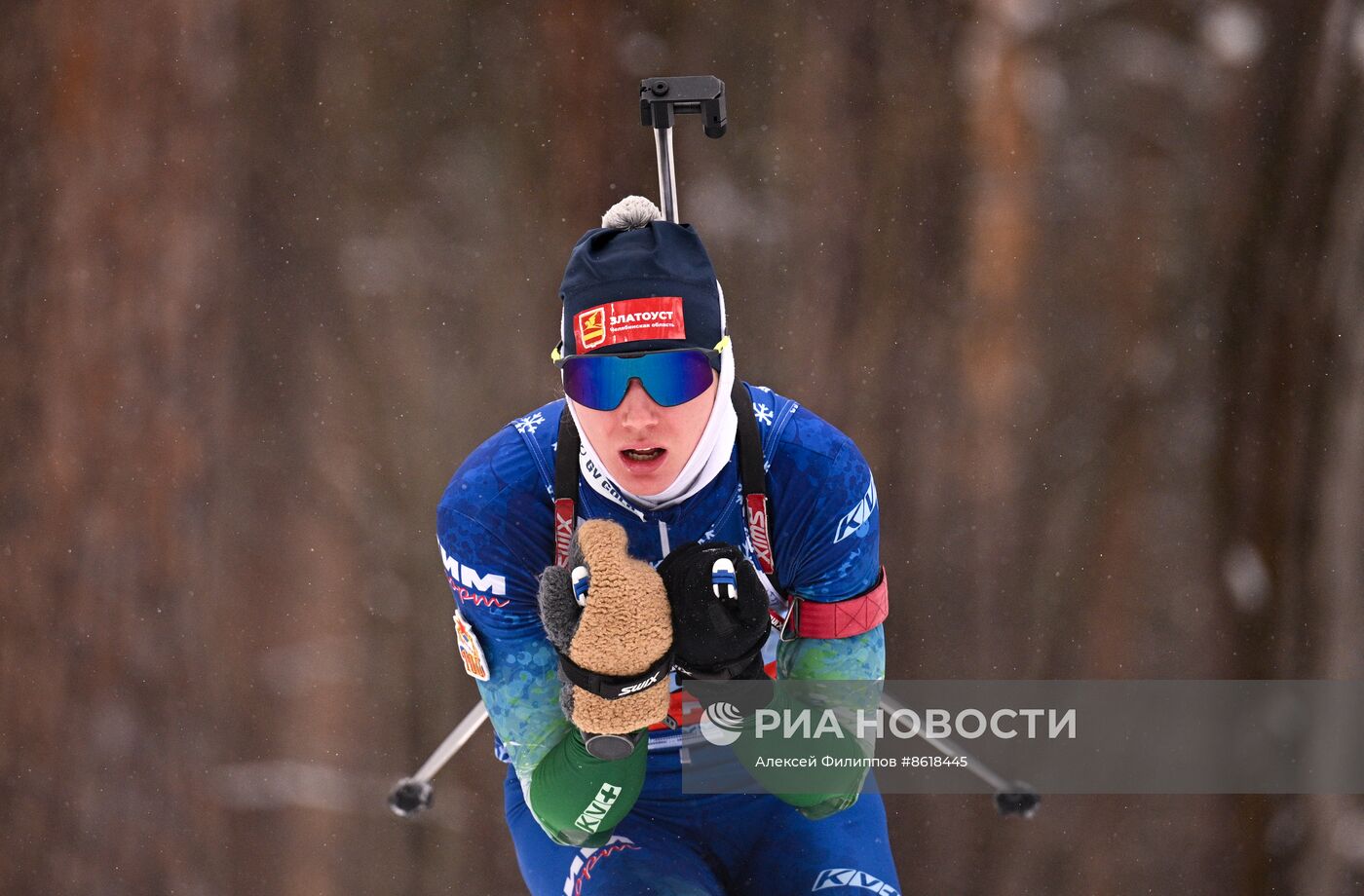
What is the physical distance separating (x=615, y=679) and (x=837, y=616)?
44 centimetres

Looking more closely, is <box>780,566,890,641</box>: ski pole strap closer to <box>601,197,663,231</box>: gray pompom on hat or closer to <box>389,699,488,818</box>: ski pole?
<box>601,197,663,231</box>: gray pompom on hat

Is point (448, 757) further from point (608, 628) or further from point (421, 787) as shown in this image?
point (608, 628)

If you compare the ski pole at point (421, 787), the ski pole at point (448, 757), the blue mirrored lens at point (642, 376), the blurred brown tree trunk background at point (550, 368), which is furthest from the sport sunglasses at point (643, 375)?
the blurred brown tree trunk background at point (550, 368)

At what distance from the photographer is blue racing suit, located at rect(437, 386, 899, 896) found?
6.42 feet

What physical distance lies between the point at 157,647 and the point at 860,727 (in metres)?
2.17

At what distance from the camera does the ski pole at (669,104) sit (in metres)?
1.98

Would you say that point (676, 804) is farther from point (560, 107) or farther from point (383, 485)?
point (560, 107)

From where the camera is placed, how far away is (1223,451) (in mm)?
3350

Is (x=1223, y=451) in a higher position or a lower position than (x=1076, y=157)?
lower

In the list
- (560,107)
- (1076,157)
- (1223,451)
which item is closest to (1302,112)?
→ (1076,157)

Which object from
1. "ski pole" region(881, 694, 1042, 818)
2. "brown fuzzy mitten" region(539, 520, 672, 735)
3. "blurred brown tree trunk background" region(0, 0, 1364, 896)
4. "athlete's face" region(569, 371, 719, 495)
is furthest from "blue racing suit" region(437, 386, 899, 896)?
"blurred brown tree trunk background" region(0, 0, 1364, 896)

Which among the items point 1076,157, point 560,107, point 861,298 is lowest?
point 861,298

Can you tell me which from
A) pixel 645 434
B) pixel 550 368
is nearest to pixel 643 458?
pixel 645 434

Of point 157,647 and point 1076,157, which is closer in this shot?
point 1076,157
